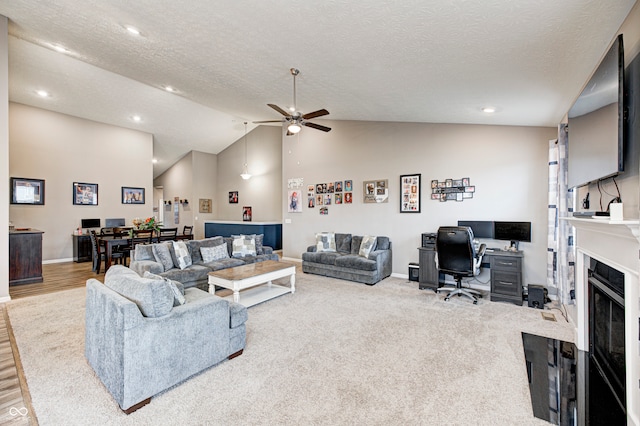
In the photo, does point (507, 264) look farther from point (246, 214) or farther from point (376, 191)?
point (246, 214)

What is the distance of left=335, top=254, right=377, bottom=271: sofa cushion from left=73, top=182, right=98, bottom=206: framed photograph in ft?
23.7

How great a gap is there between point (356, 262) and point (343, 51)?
351cm

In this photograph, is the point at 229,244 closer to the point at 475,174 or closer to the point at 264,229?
the point at 264,229

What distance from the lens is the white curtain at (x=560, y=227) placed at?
11.9ft

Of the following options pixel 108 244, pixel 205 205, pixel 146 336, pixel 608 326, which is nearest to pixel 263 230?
pixel 205 205

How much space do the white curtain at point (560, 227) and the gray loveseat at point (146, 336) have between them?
13.4 feet

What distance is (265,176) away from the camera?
9.78 metres

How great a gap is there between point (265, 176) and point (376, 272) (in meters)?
5.83

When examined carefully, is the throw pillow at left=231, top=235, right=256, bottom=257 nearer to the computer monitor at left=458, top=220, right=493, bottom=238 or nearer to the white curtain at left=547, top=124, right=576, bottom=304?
the computer monitor at left=458, top=220, right=493, bottom=238

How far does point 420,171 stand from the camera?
18.3ft

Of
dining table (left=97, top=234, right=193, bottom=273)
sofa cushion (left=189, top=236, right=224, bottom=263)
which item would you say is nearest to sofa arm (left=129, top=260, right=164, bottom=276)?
sofa cushion (left=189, top=236, right=224, bottom=263)

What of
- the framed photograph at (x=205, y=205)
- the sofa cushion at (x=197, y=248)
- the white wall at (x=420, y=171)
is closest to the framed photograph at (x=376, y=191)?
the white wall at (x=420, y=171)

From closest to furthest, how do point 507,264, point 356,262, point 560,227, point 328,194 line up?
point 560,227 < point 507,264 < point 356,262 < point 328,194

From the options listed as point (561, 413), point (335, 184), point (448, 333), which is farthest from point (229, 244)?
point (561, 413)
